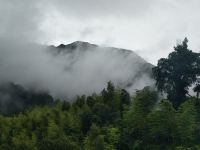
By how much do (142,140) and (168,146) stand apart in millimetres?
3304

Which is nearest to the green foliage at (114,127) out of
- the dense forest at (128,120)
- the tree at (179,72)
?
the dense forest at (128,120)

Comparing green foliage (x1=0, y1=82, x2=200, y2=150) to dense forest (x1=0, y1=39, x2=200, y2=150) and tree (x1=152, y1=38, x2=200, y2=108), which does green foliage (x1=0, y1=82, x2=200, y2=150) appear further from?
tree (x1=152, y1=38, x2=200, y2=108)

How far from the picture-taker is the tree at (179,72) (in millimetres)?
75062

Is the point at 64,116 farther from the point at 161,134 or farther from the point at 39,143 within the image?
the point at 161,134

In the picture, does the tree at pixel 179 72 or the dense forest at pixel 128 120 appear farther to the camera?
the tree at pixel 179 72

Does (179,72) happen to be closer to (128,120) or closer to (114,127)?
(128,120)

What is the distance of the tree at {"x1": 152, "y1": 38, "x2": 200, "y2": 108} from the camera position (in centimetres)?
7506

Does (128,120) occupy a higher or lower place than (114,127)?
higher

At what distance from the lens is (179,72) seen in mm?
75062

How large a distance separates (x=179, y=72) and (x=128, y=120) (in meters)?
11.7

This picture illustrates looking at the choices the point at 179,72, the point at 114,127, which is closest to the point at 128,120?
the point at 114,127

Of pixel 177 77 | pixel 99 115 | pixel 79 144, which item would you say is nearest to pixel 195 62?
pixel 177 77

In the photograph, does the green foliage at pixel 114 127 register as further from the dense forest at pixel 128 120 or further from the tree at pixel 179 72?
the tree at pixel 179 72

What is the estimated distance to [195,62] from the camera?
7600 centimetres
